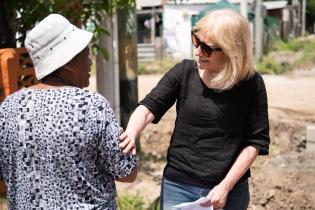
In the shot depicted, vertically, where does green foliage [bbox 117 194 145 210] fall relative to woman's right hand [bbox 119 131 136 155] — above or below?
below

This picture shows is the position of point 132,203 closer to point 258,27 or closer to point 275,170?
point 275,170

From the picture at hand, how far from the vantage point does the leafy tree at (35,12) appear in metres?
4.68

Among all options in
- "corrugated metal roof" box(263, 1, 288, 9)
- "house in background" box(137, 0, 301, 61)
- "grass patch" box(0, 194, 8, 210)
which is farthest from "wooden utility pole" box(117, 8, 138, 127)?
"corrugated metal roof" box(263, 1, 288, 9)

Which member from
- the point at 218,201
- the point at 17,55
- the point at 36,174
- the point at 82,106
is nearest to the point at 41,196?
the point at 36,174

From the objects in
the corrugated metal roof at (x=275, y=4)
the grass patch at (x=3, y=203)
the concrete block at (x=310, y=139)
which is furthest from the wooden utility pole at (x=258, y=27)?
the grass patch at (x=3, y=203)

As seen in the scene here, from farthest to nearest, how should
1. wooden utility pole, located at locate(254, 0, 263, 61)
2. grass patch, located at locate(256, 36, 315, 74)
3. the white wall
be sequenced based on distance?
1. the white wall
2. wooden utility pole, located at locate(254, 0, 263, 61)
3. grass patch, located at locate(256, 36, 315, 74)

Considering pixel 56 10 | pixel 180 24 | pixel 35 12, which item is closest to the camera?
pixel 56 10

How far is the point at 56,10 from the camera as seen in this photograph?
4.67m

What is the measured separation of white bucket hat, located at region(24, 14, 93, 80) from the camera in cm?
198

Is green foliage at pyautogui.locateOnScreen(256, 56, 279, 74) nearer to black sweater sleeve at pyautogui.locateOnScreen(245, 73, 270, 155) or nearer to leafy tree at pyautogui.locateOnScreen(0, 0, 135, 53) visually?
leafy tree at pyautogui.locateOnScreen(0, 0, 135, 53)

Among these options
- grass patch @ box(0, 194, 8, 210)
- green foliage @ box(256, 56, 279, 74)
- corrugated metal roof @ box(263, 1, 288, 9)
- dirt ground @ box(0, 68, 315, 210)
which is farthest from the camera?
corrugated metal roof @ box(263, 1, 288, 9)

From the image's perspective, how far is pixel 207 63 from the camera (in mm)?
2529

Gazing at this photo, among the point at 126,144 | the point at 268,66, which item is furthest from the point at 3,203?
the point at 268,66

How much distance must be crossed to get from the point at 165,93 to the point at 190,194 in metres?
0.48
